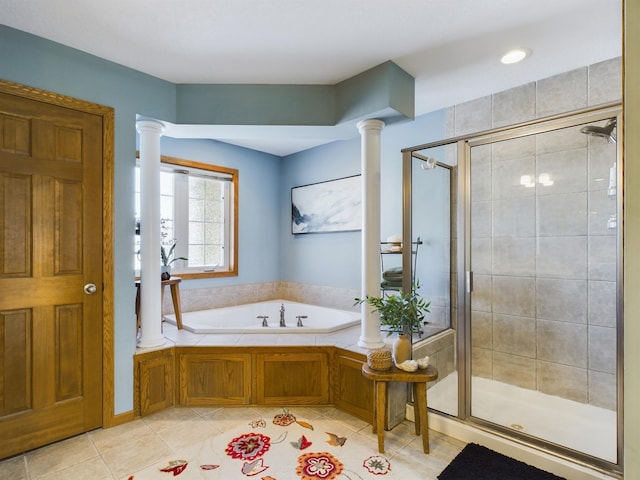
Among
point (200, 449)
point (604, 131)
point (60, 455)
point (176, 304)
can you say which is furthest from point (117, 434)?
point (604, 131)

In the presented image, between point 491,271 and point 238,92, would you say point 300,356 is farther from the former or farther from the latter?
point 238,92

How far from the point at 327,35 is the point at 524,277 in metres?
2.26

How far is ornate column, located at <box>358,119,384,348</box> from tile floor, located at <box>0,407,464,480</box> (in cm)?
62

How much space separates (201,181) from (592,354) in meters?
3.75

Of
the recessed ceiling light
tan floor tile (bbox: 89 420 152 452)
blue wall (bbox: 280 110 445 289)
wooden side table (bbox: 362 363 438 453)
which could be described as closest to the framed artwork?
blue wall (bbox: 280 110 445 289)

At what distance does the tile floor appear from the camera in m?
1.81

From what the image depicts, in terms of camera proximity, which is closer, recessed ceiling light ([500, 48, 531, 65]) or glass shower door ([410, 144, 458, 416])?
recessed ceiling light ([500, 48, 531, 65])

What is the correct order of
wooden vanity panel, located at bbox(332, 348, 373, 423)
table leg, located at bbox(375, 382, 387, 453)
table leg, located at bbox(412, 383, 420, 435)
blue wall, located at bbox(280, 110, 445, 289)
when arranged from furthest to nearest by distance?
blue wall, located at bbox(280, 110, 445, 289), wooden vanity panel, located at bbox(332, 348, 373, 423), table leg, located at bbox(412, 383, 420, 435), table leg, located at bbox(375, 382, 387, 453)

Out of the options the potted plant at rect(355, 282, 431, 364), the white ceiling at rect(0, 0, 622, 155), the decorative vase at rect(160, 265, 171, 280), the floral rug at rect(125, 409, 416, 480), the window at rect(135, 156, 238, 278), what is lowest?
the floral rug at rect(125, 409, 416, 480)

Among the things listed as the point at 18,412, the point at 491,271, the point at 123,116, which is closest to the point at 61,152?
the point at 123,116

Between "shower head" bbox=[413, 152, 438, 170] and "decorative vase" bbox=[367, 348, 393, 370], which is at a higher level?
"shower head" bbox=[413, 152, 438, 170]

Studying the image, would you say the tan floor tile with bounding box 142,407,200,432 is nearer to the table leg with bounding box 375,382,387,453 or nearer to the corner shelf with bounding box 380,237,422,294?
the table leg with bounding box 375,382,387,453

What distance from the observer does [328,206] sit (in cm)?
390

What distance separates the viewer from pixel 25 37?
6.39 feet
